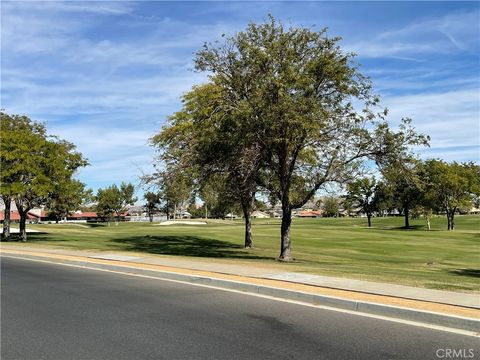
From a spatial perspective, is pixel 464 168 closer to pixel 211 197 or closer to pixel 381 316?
pixel 211 197

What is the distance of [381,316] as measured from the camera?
25.5 feet

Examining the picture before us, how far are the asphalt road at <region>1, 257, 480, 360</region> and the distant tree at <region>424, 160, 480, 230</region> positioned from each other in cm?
6011

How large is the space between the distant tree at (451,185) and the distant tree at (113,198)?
51.1 metres

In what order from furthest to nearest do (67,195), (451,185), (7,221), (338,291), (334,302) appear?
(451,185) → (7,221) → (67,195) → (338,291) → (334,302)

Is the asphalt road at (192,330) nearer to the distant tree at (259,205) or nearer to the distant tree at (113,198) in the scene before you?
the distant tree at (259,205)

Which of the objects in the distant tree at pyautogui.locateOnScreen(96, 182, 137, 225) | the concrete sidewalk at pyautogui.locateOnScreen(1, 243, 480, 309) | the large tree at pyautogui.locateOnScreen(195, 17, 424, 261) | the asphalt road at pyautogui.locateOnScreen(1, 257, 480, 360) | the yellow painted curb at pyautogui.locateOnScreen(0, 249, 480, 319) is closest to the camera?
the asphalt road at pyautogui.locateOnScreen(1, 257, 480, 360)

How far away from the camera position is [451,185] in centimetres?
6431

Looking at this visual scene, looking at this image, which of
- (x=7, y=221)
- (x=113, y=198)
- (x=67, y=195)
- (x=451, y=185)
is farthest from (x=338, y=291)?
(x=113, y=198)

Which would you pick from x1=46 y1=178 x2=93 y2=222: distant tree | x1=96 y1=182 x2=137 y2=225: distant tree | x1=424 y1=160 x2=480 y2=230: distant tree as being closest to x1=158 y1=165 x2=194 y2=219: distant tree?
x1=46 y1=178 x2=93 y2=222: distant tree

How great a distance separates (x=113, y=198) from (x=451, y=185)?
57488 mm

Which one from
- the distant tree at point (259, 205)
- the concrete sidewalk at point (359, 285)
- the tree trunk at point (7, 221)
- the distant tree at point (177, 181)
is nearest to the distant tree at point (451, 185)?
the distant tree at point (259, 205)

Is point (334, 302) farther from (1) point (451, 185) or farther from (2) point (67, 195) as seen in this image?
(1) point (451, 185)

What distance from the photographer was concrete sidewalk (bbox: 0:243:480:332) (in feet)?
24.5

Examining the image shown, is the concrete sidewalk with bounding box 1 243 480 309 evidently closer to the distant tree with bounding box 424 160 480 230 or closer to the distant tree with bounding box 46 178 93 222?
the distant tree with bounding box 46 178 93 222
